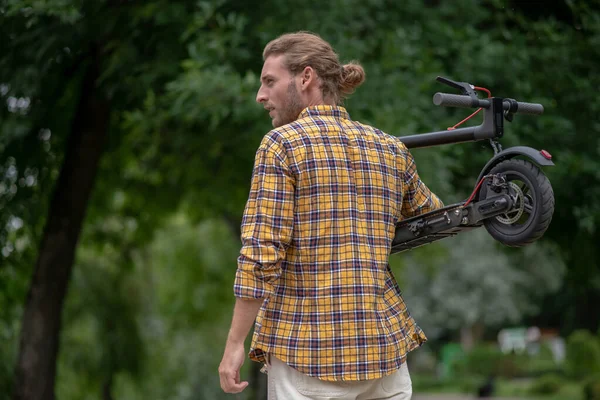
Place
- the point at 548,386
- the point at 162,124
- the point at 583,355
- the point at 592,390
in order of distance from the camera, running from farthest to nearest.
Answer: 1. the point at 548,386
2. the point at 583,355
3. the point at 592,390
4. the point at 162,124

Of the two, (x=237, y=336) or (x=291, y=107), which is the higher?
(x=291, y=107)

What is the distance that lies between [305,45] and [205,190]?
23.3 feet

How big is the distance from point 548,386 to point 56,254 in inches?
603

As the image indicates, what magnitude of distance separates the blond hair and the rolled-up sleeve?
0.29m

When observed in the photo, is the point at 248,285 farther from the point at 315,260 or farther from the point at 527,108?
the point at 527,108

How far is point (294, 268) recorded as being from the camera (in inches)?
97.0

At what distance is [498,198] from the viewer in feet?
7.98

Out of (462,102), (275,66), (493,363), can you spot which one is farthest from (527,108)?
(493,363)

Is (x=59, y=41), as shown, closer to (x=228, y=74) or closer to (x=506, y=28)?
(x=228, y=74)

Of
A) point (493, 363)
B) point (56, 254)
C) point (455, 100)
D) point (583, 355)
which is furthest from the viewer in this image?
point (493, 363)

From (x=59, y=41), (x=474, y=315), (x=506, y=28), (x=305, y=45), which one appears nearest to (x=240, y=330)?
(x=305, y=45)

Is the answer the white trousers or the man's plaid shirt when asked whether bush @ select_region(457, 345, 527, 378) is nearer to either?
the white trousers

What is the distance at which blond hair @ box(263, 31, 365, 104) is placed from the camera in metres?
2.56

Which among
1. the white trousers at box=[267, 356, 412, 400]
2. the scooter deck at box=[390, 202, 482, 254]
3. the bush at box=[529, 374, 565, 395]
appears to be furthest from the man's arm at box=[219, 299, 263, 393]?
the bush at box=[529, 374, 565, 395]
